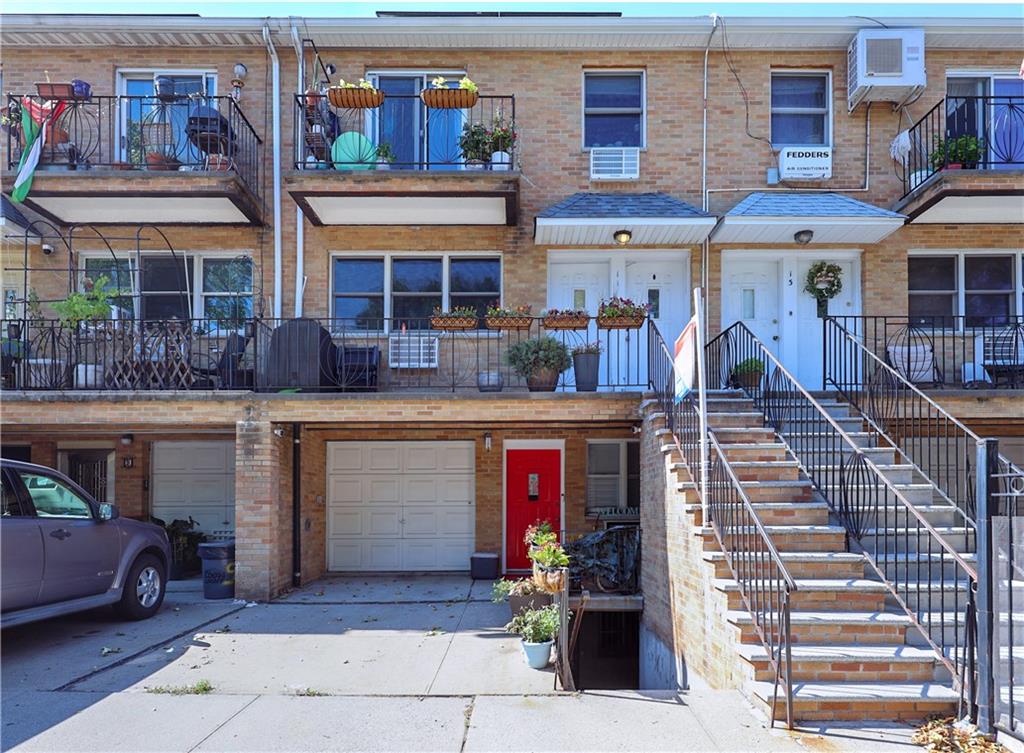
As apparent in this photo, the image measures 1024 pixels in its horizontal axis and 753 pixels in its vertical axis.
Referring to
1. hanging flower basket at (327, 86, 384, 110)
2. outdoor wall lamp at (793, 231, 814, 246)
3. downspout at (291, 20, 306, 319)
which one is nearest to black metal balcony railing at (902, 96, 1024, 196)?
outdoor wall lamp at (793, 231, 814, 246)

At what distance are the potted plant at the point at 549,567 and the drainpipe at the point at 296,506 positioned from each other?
14.9ft

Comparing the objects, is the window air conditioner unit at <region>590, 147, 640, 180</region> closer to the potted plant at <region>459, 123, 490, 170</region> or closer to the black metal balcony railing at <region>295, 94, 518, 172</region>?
the black metal balcony railing at <region>295, 94, 518, 172</region>

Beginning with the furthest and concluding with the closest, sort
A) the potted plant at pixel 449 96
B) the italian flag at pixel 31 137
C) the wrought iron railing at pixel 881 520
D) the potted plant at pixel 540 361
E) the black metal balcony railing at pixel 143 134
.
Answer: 1. the black metal balcony railing at pixel 143 134
2. the italian flag at pixel 31 137
3. the potted plant at pixel 449 96
4. the potted plant at pixel 540 361
5. the wrought iron railing at pixel 881 520

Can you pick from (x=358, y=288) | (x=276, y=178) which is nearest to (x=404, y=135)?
(x=276, y=178)

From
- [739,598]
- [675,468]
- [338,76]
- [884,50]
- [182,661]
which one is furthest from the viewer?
[338,76]

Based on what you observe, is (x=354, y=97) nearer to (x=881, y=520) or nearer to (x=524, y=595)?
(x=524, y=595)

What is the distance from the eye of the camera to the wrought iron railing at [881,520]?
17.2 feet

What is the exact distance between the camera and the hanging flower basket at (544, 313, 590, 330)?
1010 cm

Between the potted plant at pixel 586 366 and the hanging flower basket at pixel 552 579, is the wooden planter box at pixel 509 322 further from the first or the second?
the hanging flower basket at pixel 552 579

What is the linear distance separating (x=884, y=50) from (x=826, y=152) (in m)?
1.58

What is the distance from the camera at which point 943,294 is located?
11.5 m

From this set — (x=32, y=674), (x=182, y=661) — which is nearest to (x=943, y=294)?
(x=182, y=661)

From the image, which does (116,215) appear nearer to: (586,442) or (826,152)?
(586,442)

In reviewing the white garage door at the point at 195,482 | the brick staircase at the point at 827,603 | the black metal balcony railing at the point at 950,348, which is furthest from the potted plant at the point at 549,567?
the white garage door at the point at 195,482
